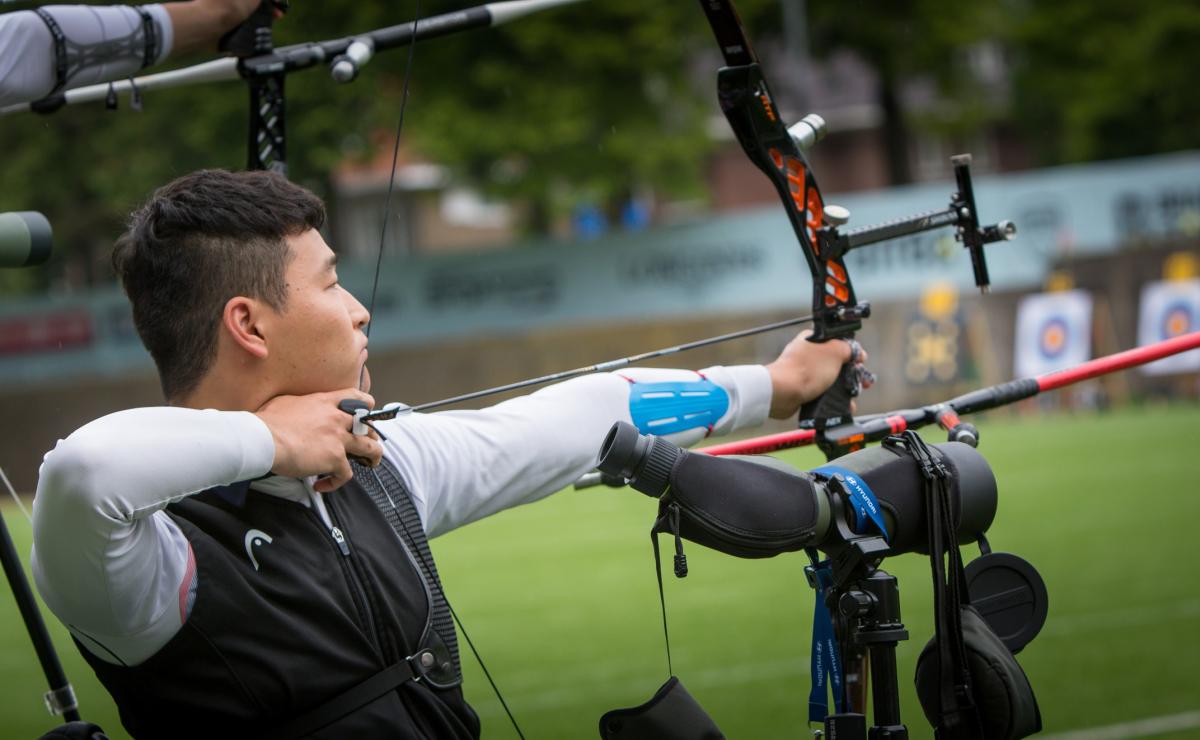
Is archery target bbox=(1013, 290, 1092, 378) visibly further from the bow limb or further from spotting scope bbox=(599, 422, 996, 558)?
spotting scope bbox=(599, 422, 996, 558)

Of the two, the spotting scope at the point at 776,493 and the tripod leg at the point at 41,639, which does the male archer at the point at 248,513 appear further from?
the tripod leg at the point at 41,639

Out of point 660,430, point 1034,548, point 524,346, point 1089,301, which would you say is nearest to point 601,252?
point 524,346

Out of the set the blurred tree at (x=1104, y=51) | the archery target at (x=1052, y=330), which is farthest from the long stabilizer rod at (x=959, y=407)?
the blurred tree at (x=1104, y=51)

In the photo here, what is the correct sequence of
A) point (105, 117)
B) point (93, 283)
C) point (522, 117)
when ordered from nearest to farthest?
1. point (522, 117)
2. point (105, 117)
3. point (93, 283)

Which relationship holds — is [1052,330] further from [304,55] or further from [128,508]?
[128,508]

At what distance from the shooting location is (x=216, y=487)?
1.86 m

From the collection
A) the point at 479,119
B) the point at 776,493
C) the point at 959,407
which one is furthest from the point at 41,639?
the point at 479,119

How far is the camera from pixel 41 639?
2492 mm

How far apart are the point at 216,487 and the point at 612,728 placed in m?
0.57

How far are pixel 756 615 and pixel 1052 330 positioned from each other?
9853mm

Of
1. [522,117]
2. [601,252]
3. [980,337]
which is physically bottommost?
[980,337]

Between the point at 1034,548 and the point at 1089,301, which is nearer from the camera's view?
the point at 1034,548

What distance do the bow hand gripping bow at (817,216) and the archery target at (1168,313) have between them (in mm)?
13456

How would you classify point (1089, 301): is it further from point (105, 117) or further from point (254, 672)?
point (254, 672)
